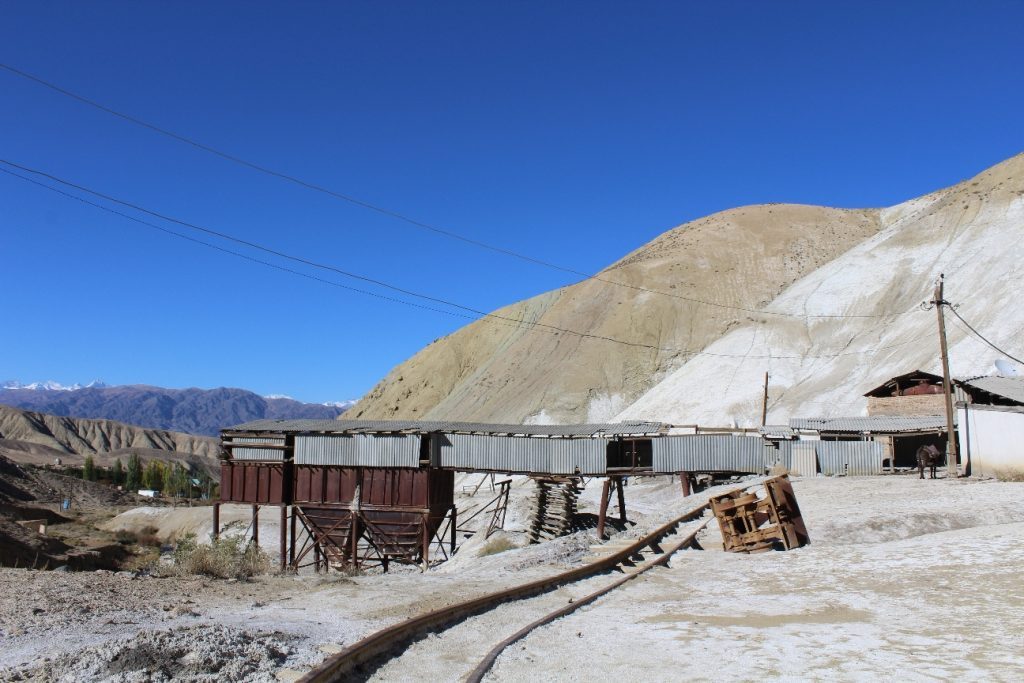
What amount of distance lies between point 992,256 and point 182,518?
62.5m

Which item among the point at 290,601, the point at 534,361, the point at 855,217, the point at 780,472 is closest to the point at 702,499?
the point at 780,472

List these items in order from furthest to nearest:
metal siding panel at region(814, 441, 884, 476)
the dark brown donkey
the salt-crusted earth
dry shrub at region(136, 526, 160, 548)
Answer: dry shrub at region(136, 526, 160, 548) → metal siding panel at region(814, 441, 884, 476) → the dark brown donkey → the salt-crusted earth

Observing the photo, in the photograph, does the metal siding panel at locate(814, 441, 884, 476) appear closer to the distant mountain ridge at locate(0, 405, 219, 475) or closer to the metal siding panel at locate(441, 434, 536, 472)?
the metal siding panel at locate(441, 434, 536, 472)

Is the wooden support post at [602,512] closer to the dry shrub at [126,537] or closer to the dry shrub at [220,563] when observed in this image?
the dry shrub at [220,563]

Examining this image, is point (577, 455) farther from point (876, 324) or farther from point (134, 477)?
point (134, 477)

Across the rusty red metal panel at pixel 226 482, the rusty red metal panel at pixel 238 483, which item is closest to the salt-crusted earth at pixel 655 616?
the rusty red metal panel at pixel 238 483

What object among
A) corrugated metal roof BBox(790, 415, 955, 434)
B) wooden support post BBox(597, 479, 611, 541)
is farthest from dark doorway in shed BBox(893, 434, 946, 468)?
wooden support post BBox(597, 479, 611, 541)

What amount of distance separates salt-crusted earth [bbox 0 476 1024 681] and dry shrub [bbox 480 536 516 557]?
6.96m

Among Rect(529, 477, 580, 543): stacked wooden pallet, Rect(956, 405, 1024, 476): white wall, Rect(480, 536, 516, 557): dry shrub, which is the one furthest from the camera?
Rect(956, 405, 1024, 476): white wall

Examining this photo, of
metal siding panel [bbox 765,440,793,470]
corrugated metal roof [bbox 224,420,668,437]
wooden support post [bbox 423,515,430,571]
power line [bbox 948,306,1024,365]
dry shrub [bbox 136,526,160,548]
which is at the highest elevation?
power line [bbox 948,306,1024,365]

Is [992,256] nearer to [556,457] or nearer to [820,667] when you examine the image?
[556,457]

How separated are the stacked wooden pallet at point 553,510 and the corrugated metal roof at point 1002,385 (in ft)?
65.6

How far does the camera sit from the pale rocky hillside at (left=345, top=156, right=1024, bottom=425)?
54750mm

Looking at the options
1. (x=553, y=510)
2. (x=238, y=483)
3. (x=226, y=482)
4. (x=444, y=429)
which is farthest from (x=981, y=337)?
(x=226, y=482)
